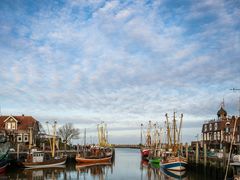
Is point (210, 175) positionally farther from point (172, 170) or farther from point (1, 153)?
point (1, 153)

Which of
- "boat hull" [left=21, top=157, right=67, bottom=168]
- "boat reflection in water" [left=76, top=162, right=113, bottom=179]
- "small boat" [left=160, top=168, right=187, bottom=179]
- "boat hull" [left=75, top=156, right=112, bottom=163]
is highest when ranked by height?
"boat hull" [left=21, top=157, right=67, bottom=168]

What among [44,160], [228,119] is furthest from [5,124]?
[228,119]

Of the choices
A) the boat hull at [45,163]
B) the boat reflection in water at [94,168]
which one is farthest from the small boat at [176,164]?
the boat hull at [45,163]

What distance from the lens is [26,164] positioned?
67062 mm

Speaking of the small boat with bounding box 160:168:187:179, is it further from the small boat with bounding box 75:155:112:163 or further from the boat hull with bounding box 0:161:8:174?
the boat hull with bounding box 0:161:8:174

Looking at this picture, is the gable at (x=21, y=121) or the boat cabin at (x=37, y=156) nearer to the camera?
the boat cabin at (x=37, y=156)

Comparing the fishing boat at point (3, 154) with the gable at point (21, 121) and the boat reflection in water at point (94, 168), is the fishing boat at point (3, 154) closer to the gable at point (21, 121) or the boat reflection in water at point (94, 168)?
the boat reflection in water at point (94, 168)

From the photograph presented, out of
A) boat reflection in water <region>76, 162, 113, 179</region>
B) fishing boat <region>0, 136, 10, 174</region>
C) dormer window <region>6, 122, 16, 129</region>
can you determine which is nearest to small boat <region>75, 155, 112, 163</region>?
boat reflection in water <region>76, 162, 113, 179</region>

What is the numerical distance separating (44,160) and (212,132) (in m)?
53.1

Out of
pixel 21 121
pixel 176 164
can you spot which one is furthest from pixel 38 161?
pixel 176 164

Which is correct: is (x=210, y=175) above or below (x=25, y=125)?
below

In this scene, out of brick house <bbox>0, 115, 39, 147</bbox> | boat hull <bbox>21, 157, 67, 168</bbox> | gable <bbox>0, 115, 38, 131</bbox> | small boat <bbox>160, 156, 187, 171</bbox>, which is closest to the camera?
small boat <bbox>160, 156, 187, 171</bbox>

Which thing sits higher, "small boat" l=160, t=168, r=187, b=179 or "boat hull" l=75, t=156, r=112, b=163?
"boat hull" l=75, t=156, r=112, b=163

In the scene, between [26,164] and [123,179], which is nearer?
[123,179]
